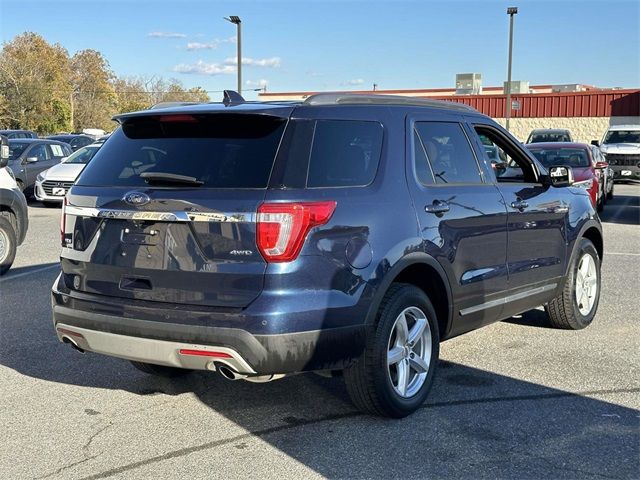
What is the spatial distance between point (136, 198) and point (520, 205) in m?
2.90

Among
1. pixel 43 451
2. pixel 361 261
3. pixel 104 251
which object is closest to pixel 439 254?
pixel 361 261

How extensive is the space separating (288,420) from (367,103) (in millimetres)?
1967

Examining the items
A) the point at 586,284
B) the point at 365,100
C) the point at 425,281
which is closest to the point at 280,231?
the point at 365,100

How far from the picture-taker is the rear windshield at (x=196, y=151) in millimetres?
3980

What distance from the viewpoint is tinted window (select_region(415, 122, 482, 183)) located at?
4.88 meters

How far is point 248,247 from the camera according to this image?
3781 millimetres

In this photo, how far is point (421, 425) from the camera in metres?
4.38

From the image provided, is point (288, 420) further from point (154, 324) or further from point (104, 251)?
point (104, 251)

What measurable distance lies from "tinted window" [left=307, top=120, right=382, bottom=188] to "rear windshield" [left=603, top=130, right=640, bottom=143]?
24.3 metres

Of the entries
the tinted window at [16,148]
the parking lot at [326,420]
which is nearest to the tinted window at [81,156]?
the tinted window at [16,148]

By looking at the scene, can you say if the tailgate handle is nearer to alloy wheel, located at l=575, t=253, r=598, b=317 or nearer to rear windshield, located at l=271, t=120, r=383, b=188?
rear windshield, located at l=271, t=120, r=383, b=188

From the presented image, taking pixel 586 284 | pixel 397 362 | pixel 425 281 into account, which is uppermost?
pixel 425 281

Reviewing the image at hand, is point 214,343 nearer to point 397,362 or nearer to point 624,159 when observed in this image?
point 397,362

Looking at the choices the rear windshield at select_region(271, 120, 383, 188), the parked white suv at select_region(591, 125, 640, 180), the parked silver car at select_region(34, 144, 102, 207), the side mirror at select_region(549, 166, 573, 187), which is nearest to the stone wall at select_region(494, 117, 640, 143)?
the parked white suv at select_region(591, 125, 640, 180)
